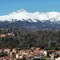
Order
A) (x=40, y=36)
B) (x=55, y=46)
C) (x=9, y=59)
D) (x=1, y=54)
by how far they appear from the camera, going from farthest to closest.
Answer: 1. (x=40, y=36)
2. (x=55, y=46)
3. (x=1, y=54)
4. (x=9, y=59)

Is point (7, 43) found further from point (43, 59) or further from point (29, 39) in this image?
point (43, 59)

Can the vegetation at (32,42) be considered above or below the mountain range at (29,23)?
below

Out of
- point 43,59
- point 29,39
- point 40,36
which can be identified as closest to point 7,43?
point 29,39

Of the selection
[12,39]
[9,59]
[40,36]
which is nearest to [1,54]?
[9,59]

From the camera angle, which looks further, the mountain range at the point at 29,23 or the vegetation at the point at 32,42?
the mountain range at the point at 29,23

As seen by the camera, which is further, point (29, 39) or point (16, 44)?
point (29, 39)

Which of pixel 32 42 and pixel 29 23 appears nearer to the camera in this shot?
pixel 32 42

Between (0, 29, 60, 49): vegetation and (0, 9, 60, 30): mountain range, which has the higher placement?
(0, 9, 60, 30): mountain range

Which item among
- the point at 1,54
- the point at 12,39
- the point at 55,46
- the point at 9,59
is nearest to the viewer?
the point at 9,59

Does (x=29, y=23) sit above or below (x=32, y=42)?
above

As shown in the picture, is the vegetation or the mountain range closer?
the vegetation
